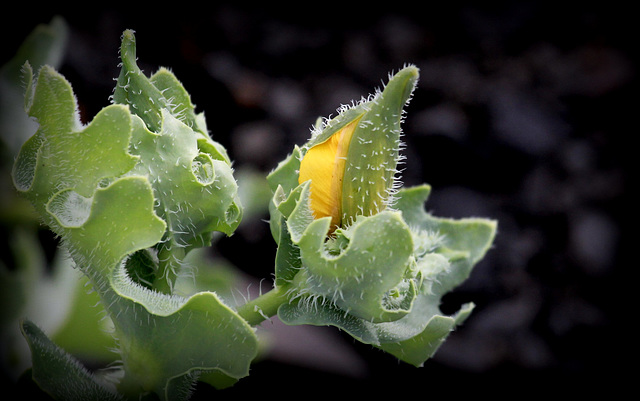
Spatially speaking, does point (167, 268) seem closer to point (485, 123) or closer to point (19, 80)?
point (19, 80)

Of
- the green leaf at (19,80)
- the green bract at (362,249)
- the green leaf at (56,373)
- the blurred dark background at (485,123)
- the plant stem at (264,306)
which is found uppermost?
the blurred dark background at (485,123)

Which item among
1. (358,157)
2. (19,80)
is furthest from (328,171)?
(19,80)

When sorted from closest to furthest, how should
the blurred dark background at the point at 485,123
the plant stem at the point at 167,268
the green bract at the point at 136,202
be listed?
the green bract at the point at 136,202
the plant stem at the point at 167,268
the blurred dark background at the point at 485,123

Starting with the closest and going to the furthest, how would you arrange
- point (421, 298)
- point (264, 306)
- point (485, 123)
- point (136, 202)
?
1. point (136, 202)
2. point (264, 306)
3. point (421, 298)
4. point (485, 123)

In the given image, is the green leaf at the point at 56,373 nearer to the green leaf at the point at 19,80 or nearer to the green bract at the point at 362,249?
the green bract at the point at 362,249

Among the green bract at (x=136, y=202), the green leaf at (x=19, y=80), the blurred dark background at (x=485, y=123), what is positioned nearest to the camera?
the green bract at (x=136, y=202)

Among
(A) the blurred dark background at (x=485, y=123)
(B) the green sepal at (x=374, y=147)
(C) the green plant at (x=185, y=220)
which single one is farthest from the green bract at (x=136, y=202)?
(A) the blurred dark background at (x=485, y=123)

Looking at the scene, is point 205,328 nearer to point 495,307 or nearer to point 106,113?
point 106,113

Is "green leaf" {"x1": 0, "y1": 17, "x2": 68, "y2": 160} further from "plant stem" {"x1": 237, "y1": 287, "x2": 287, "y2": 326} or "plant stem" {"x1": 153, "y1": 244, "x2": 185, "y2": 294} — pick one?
"plant stem" {"x1": 237, "y1": 287, "x2": 287, "y2": 326}
